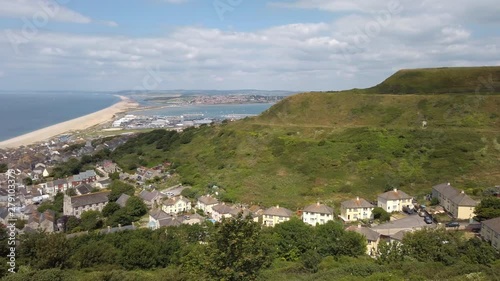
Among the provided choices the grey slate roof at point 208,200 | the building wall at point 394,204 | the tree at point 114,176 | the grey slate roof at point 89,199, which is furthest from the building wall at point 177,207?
the building wall at point 394,204

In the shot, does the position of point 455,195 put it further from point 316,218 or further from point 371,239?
point 316,218

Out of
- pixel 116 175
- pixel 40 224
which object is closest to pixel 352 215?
pixel 40 224

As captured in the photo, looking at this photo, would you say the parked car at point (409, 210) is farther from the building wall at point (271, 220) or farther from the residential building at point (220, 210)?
the residential building at point (220, 210)

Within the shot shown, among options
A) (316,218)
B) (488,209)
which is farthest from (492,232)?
(316,218)

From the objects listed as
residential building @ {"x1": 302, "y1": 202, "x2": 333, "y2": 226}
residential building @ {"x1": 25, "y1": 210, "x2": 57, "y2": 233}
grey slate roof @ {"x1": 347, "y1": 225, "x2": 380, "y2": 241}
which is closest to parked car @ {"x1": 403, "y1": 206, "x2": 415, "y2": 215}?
residential building @ {"x1": 302, "y1": 202, "x2": 333, "y2": 226}

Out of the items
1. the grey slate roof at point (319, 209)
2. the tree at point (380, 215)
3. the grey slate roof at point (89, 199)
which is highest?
the grey slate roof at point (319, 209)
